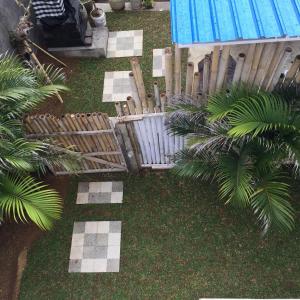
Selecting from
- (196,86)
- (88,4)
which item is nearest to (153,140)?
(196,86)

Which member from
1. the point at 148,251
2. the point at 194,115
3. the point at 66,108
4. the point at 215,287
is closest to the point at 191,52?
the point at 66,108

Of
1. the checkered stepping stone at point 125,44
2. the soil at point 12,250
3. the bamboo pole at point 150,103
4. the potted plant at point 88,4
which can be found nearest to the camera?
the bamboo pole at point 150,103

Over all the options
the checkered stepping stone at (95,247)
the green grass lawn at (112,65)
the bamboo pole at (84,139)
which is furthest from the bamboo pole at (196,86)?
the green grass lawn at (112,65)

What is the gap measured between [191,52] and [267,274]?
18.1 ft

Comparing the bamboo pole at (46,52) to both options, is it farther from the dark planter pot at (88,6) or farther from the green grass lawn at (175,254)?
the green grass lawn at (175,254)

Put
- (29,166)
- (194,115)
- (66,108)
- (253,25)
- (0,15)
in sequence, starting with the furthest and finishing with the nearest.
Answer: (66,108) → (0,15) → (194,115) → (29,166) → (253,25)

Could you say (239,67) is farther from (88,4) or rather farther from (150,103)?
(88,4)

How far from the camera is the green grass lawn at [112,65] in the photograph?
839 centimetres

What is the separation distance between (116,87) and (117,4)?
300 cm

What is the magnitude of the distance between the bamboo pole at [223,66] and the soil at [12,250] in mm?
4397

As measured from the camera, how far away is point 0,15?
7500 millimetres

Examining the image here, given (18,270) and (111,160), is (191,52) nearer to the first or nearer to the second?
(111,160)

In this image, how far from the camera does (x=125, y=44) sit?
30.9 ft

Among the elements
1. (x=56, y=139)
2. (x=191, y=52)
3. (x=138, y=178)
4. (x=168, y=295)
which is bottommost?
(x=168, y=295)
